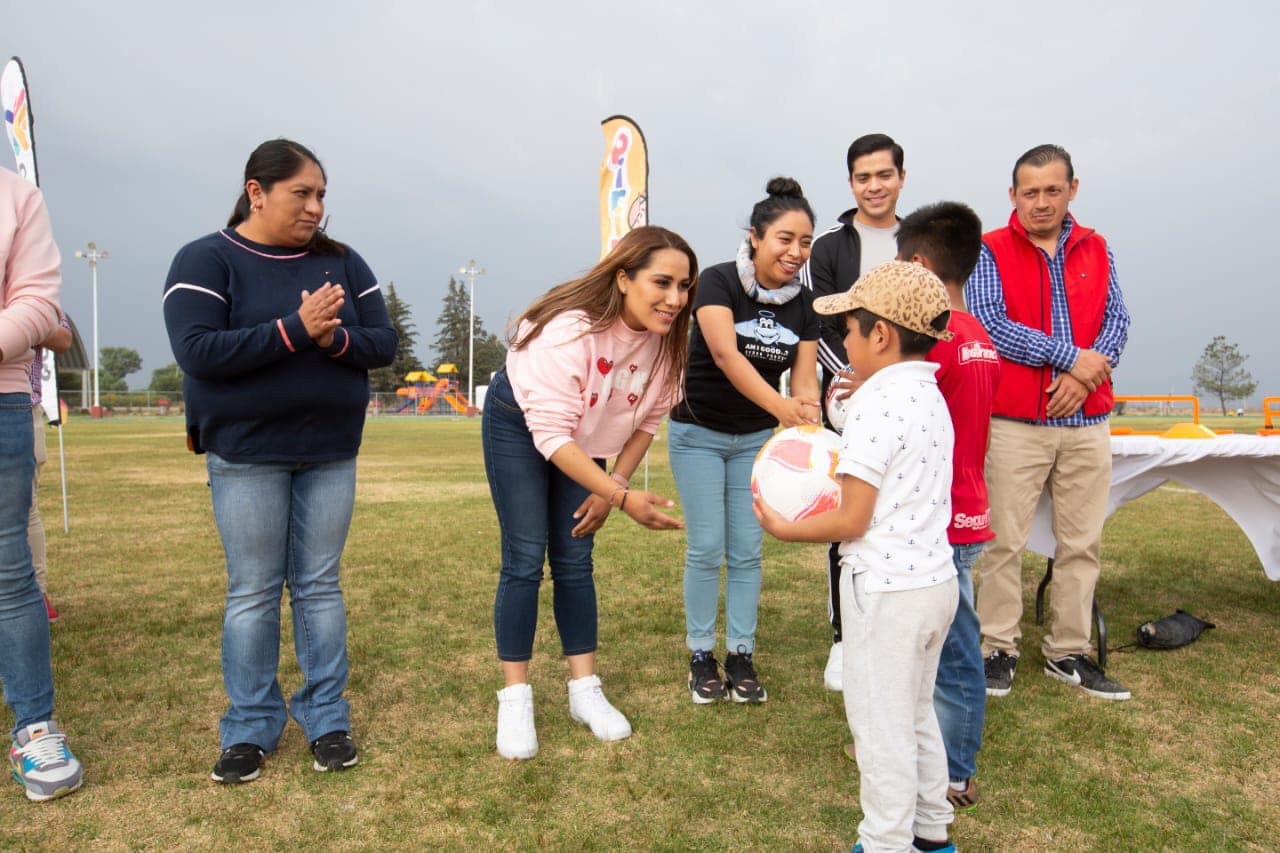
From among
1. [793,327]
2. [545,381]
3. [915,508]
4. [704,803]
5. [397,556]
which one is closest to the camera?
[915,508]

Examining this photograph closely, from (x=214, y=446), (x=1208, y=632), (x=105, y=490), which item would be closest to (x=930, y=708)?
(x=214, y=446)

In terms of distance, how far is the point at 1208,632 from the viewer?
15.8 feet

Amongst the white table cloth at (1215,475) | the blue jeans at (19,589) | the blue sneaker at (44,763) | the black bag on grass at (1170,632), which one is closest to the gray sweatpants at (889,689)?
the blue sneaker at (44,763)

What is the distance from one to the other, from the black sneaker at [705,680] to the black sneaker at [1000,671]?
1.25m

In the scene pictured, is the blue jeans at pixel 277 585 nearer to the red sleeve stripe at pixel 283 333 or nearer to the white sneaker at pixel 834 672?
the red sleeve stripe at pixel 283 333

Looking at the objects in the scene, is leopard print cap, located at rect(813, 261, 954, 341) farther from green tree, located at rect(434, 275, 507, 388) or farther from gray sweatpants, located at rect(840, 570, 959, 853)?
green tree, located at rect(434, 275, 507, 388)

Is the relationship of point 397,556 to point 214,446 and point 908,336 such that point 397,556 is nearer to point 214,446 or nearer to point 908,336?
point 214,446

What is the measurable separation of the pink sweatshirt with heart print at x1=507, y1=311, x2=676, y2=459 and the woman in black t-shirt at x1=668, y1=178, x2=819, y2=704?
0.40 metres

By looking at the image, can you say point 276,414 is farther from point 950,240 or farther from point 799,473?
point 950,240

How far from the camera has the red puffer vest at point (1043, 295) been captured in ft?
13.2

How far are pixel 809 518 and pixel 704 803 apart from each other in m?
1.15

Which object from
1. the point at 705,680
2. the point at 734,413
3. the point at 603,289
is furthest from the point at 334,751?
the point at 734,413

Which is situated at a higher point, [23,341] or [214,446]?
[23,341]

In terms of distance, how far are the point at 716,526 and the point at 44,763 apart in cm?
268
